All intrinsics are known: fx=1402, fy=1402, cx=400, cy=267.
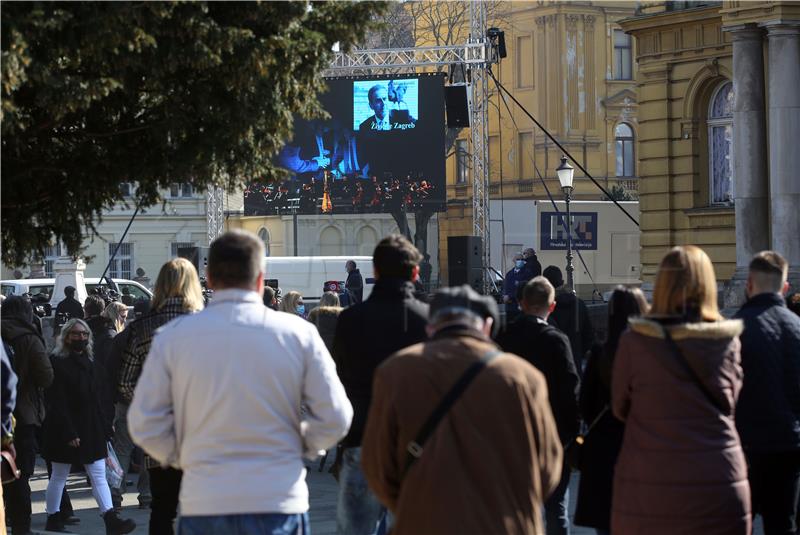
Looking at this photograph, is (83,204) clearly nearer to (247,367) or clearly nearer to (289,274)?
(247,367)

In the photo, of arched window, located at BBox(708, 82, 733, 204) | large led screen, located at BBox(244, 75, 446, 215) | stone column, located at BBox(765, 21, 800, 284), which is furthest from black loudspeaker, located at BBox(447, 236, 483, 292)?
large led screen, located at BBox(244, 75, 446, 215)

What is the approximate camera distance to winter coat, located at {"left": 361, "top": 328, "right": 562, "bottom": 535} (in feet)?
14.8

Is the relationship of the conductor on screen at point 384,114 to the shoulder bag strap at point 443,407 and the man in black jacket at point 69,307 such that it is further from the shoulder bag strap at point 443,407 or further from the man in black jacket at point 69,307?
the shoulder bag strap at point 443,407

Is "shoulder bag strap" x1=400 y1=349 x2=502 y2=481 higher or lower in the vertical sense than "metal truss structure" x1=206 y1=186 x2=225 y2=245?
lower

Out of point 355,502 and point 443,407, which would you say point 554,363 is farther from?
point 443,407

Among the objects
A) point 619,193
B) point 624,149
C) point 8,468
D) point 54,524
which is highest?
point 624,149

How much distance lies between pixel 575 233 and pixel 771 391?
31856 millimetres

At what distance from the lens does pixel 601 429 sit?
6.78 meters

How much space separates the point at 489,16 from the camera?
2315 inches

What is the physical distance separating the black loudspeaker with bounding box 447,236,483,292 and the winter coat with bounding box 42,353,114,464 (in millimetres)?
9723

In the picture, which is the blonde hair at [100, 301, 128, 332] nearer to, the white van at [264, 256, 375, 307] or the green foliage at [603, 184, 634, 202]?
the white van at [264, 256, 375, 307]

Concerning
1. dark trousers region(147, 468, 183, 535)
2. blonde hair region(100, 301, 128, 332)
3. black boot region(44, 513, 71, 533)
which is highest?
blonde hair region(100, 301, 128, 332)

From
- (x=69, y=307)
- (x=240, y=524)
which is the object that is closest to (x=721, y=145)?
(x=69, y=307)

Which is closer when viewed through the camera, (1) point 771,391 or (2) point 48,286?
(1) point 771,391
